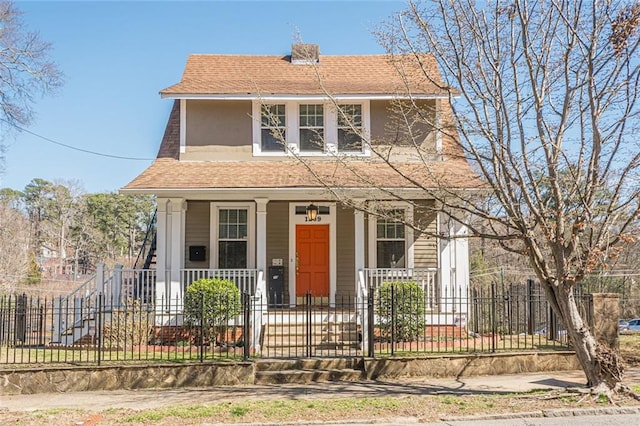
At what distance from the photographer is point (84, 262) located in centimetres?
5644

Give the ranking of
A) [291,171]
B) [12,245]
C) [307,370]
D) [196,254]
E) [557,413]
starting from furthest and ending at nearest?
[12,245] → [196,254] → [291,171] → [307,370] → [557,413]

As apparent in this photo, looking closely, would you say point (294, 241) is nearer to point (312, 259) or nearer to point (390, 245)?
point (312, 259)

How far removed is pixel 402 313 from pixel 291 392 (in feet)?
12.4

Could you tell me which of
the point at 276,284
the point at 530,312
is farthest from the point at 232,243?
the point at 530,312

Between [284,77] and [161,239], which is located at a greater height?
[284,77]

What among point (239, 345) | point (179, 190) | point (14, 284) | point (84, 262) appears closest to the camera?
point (239, 345)

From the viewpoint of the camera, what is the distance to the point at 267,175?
14750 millimetres

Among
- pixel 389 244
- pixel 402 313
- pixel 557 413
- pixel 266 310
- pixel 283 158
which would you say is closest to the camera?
pixel 557 413

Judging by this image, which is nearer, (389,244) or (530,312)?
(530,312)


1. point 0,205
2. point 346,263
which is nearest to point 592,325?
point 346,263

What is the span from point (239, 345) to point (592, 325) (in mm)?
6837

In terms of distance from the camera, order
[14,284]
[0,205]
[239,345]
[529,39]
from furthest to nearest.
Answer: [0,205]
[14,284]
[239,345]
[529,39]

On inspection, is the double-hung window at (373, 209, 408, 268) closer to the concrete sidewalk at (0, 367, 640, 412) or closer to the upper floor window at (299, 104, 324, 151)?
the upper floor window at (299, 104, 324, 151)

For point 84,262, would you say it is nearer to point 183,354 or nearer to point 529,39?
point 183,354
